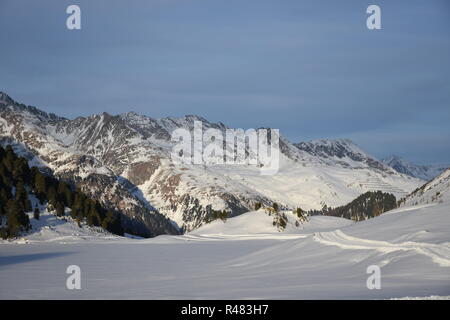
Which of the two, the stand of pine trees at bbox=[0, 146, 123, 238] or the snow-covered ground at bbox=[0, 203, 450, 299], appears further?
the stand of pine trees at bbox=[0, 146, 123, 238]

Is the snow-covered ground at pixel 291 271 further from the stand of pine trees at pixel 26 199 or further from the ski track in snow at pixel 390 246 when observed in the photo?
the stand of pine trees at pixel 26 199

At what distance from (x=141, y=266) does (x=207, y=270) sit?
8455 mm

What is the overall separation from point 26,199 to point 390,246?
87.3m

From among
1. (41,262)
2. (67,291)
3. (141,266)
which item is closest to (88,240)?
(41,262)

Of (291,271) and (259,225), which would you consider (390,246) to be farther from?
(259,225)

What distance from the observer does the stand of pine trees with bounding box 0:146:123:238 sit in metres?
99.9

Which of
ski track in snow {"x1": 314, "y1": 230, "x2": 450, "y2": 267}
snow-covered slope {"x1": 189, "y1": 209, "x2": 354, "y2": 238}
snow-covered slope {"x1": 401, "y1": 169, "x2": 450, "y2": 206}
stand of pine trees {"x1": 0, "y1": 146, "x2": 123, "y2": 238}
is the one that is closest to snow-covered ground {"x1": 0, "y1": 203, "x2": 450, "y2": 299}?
ski track in snow {"x1": 314, "y1": 230, "x2": 450, "y2": 267}

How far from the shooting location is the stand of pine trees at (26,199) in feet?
328

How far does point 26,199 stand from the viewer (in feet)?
362

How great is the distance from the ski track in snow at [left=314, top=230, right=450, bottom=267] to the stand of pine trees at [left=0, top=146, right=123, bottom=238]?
2546 inches

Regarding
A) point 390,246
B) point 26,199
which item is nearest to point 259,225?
point 26,199

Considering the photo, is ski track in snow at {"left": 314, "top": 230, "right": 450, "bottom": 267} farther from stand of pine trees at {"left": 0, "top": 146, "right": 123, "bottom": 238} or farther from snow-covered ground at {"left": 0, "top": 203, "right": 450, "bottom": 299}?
Result: stand of pine trees at {"left": 0, "top": 146, "right": 123, "bottom": 238}

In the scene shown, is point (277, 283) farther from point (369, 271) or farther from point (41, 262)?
point (41, 262)
